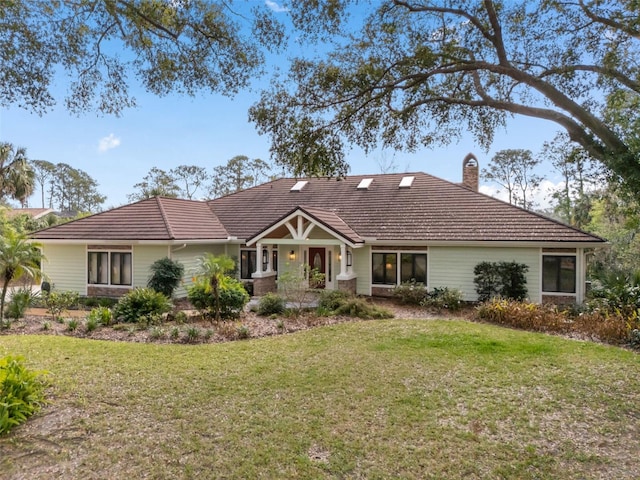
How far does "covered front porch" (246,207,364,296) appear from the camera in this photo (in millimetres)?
17562

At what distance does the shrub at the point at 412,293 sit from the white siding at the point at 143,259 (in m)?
10.0

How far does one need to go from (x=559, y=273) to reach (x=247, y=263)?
13653mm

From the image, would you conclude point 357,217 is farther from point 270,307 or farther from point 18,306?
point 18,306

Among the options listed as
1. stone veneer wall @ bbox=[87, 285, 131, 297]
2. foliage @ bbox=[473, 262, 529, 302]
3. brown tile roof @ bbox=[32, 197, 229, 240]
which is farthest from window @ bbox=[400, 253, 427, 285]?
stone veneer wall @ bbox=[87, 285, 131, 297]

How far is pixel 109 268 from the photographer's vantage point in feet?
59.8

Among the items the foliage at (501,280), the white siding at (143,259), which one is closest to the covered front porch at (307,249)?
the white siding at (143,259)

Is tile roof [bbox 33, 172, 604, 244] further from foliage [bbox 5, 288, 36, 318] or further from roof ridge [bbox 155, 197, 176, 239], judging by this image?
foliage [bbox 5, 288, 36, 318]

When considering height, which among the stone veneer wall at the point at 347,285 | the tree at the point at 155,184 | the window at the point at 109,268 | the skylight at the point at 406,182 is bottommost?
the stone veneer wall at the point at 347,285

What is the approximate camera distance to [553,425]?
597cm

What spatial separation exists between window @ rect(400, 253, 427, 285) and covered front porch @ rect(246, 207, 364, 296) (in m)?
2.06

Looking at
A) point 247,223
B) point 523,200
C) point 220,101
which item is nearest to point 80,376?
point 220,101

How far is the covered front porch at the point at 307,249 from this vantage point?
1756cm

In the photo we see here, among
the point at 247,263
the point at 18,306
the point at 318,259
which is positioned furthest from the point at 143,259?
the point at 318,259

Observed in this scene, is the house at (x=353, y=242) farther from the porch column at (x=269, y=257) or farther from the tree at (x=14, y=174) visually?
the tree at (x=14, y=174)
